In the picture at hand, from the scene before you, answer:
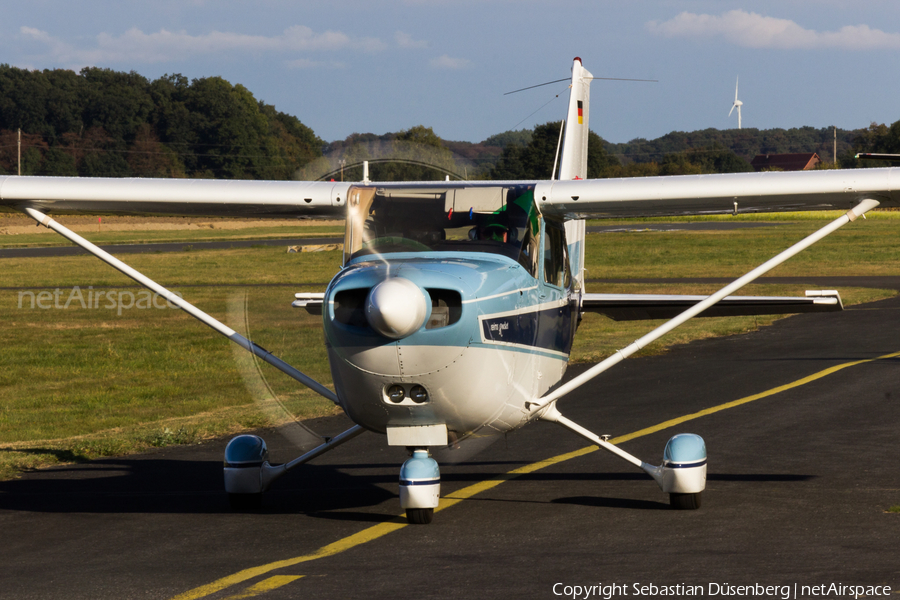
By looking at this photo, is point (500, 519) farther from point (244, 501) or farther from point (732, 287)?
point (732, 287)

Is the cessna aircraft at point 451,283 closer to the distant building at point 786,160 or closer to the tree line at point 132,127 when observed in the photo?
the tree line at point 132,127

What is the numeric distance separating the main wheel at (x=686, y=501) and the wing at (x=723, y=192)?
6.59 feet

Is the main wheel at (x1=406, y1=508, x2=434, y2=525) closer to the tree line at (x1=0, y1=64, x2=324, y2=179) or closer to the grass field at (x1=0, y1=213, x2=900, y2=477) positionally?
the grass field at (x1=0, y1=213, x2=900, y2=477)

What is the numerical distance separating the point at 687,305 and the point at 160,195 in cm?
445

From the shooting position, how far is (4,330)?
21.1 meters

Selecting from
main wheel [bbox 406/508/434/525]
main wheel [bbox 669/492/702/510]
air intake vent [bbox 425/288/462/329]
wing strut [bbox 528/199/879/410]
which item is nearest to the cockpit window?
air intake vent [bbox 425/288/462/329]

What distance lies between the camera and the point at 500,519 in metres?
6.81

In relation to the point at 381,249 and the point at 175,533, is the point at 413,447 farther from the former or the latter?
the point at 175,533

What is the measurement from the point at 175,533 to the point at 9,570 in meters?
1.08

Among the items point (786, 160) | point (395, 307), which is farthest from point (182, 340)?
point (786, 160)

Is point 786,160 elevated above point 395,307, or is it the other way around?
point 786,160

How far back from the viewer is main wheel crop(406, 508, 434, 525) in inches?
255

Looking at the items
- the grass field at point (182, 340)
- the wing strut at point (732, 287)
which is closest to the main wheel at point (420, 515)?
the wing strut at point (732, 287)

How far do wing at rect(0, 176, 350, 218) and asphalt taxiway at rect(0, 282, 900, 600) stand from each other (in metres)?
2.16
